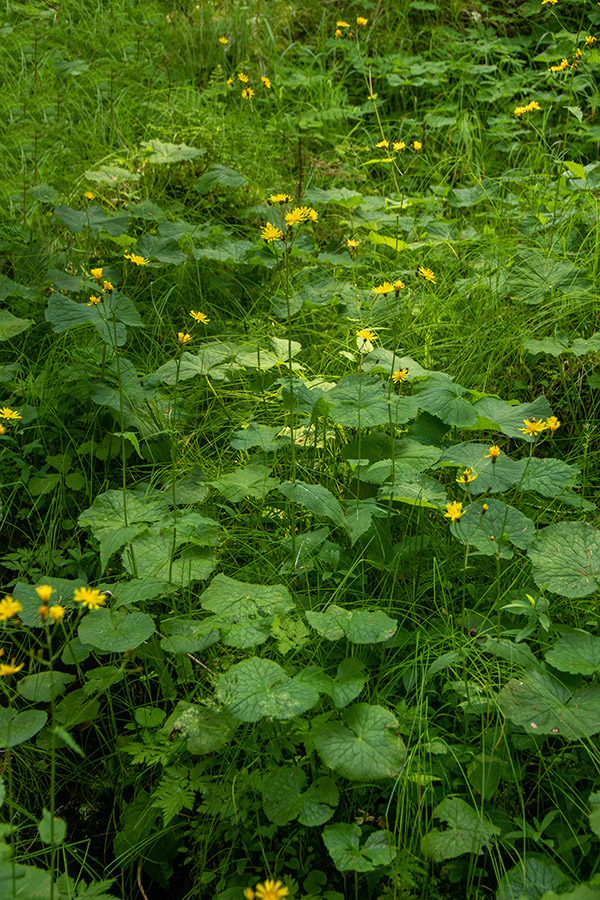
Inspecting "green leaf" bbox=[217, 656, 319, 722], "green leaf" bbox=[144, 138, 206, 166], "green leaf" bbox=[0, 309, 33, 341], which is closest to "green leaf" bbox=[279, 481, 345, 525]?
"green leaf" bbox=[217, 656, 319, 722]

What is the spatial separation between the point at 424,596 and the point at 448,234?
1.52m

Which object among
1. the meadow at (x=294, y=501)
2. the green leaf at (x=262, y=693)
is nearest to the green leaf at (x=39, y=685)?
the meadow at (x=294, y=501)

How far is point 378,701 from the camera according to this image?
4.39ft

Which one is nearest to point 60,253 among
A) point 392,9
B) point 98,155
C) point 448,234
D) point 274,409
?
point 98,155

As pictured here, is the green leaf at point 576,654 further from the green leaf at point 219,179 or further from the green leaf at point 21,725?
the green leaf at point 219,179

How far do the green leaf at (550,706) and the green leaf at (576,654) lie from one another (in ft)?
0.11

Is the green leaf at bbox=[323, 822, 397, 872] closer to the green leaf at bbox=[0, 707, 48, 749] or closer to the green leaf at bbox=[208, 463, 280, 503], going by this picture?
the green leaf at bbox=[0, 707, 48, 749]

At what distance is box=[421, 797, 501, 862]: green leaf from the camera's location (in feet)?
3.76

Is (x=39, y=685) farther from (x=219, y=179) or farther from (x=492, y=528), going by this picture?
(x=219, y=179)

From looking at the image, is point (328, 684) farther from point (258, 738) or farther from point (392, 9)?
point (392, 9)

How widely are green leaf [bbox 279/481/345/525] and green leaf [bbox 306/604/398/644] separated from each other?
22cm

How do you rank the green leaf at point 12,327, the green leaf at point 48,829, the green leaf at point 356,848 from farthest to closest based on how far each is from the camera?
1. the green leaf at point 12,327
2. the green leaf at point 356,848
3. the green leaf at point 48,829

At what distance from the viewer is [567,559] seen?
141 centimetres

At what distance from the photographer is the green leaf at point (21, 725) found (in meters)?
1.29
